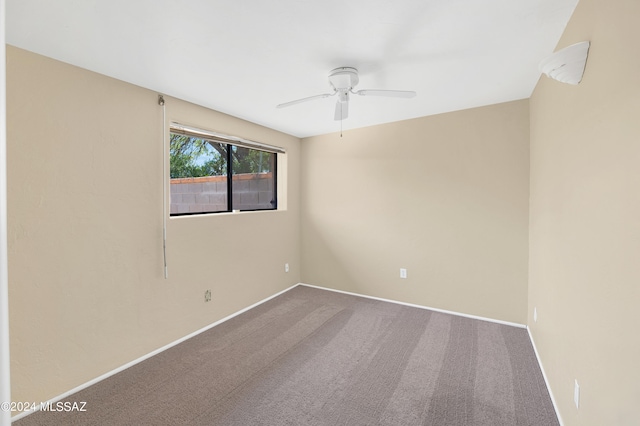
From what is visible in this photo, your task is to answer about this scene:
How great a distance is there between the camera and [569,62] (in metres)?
1.30

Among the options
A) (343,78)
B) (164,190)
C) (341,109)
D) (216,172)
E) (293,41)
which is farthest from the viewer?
(216,172)

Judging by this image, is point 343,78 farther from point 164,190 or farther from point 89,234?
point 89,234

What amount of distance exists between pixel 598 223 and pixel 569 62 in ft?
2.48

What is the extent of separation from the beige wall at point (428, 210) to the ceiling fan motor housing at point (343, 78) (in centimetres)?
154

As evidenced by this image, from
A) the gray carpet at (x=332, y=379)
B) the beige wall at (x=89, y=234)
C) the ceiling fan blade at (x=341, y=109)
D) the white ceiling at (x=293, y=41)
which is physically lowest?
the gray carpet at (x=332, y=379)

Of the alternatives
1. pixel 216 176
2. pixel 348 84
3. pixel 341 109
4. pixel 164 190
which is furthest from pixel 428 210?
pixel 164 190

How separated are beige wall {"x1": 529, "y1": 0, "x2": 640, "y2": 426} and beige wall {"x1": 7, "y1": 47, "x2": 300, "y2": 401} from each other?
9.45 feet

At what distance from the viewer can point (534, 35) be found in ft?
5.46

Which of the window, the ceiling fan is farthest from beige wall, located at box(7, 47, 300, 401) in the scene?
the ceiling fan

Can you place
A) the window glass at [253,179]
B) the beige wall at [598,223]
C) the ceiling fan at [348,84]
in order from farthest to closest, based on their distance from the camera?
the window glass at [253,179], the ceiling fan at [348,84], the beige wall at [598,223]

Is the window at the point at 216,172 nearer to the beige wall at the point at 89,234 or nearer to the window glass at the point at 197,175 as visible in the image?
the window glass at the point at 197,175

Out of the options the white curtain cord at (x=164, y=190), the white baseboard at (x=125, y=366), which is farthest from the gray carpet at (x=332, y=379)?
the white curtain cord at (x=164, y=190)

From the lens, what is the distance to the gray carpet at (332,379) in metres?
1.73

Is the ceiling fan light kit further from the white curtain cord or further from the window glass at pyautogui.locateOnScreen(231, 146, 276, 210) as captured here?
the window glass at pyautogui.locateOnScreen(231, 146, 276, 210)
